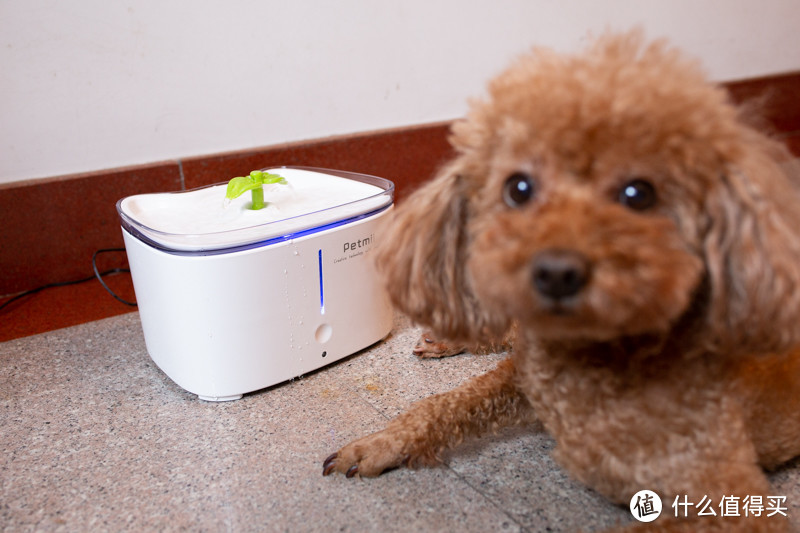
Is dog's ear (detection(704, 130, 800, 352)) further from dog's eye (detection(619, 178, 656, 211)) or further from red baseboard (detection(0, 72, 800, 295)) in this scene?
red baseboard (detection(0, 72, 800, 295))

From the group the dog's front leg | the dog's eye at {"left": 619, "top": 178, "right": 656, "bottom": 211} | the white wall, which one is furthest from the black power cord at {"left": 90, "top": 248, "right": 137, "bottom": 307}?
the dog's eye at {"left": 619, "top": 178, "right": 656, "bottom": 211}

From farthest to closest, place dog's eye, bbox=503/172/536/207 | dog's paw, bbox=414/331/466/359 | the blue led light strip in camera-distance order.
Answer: dog's paw, bbox=414/331/466/359
the blue led light strip
dog's eye, bbox=503/172/536/207

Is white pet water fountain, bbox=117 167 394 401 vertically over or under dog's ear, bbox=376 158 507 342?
under

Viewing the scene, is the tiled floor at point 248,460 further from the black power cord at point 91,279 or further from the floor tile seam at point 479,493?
the black power cord at point 91,279

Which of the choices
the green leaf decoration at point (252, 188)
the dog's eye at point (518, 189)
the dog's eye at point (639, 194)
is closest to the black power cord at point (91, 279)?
the green leaf decoration at point (252, 188)

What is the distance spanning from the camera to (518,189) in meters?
0.77

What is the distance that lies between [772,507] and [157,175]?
161 centimetres

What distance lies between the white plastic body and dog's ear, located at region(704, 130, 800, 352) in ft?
2.41

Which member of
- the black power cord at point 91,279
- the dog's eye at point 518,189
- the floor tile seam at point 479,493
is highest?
the dog's eye at point 518,189

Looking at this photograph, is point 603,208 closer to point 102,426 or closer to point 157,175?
point 102,426

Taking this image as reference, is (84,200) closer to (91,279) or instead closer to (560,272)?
(91,279)

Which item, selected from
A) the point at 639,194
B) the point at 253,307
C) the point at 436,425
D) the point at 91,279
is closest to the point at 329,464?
the point at 436,425

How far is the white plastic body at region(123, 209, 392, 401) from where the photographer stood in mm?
1142

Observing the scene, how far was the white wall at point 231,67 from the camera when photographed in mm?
1598
